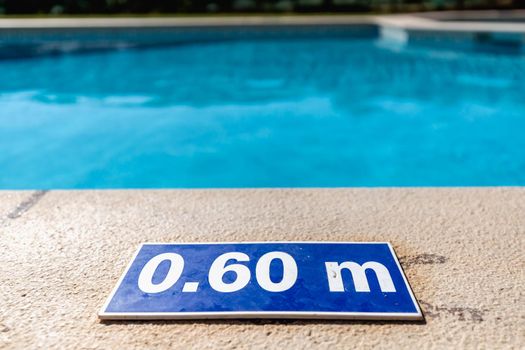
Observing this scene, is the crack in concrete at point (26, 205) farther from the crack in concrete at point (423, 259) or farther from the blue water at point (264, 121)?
the crack in concrete at point (423, 259)

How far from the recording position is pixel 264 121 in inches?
252

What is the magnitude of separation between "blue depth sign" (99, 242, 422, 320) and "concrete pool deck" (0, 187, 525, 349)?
0.05 metres

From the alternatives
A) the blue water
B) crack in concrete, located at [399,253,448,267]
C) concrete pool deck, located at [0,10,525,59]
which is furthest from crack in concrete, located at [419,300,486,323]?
concrete pool deck, located at [0,10,525,59]

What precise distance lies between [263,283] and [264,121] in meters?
4.53

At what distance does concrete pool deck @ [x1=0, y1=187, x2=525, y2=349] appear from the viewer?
176 cm

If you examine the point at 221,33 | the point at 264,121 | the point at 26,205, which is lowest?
the point at 264,121

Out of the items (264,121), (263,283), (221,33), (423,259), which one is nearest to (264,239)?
(263,283)

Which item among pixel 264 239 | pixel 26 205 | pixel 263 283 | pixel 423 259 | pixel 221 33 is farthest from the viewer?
pixel 221 33

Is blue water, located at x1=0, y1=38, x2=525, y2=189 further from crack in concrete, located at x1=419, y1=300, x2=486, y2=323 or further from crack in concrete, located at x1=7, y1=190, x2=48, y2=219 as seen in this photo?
crack in concrete, located at x1=419, y1=300, x2=486, y2=323

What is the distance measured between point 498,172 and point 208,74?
5.69 meters

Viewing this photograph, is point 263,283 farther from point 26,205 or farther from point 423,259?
point 26,205

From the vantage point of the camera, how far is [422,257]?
7.48 feet

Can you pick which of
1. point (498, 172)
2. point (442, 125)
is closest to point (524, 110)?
point (442, 125)

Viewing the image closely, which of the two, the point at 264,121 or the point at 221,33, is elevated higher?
the point at 221,33
